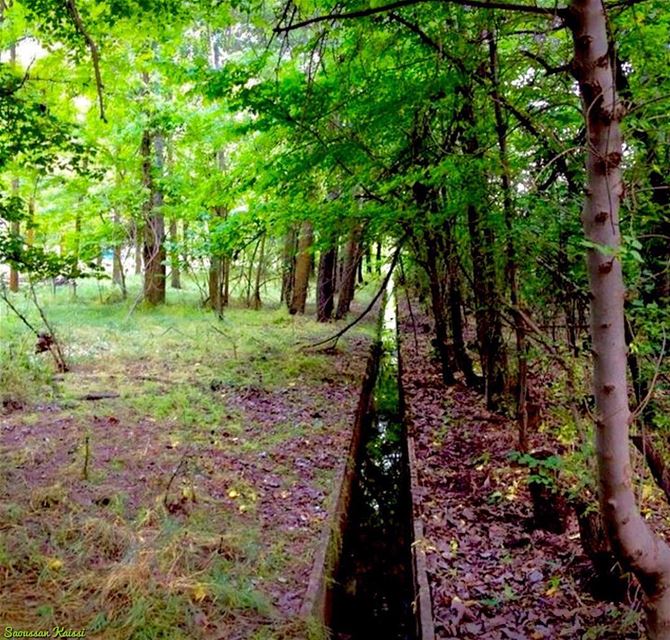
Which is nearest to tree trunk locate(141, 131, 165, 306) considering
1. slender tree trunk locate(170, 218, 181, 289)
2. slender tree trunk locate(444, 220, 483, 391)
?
slender tree trunk locate(170, 218, 181, 289)

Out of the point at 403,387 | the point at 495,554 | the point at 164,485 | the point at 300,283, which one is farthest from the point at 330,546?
the point at 300,283

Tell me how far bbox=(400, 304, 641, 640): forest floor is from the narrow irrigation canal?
54 cm

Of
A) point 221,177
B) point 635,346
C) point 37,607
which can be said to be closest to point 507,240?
point 635,346

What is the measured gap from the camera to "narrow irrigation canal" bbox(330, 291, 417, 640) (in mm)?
→ 4324

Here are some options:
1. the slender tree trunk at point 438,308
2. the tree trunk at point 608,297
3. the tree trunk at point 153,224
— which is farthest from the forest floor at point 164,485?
the tree trunk at point 153,224

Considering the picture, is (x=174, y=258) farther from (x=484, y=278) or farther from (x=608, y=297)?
(x=608, y=297)

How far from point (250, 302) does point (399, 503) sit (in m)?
11.9

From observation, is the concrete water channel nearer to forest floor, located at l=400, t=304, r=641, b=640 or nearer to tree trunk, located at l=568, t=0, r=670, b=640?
forest floor, located at l=400, t=304, r=641, b=640

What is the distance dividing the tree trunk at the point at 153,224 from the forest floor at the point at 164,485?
12.9 ft

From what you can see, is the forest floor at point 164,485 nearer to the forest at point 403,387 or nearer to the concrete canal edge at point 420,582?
the forest at point 403,387

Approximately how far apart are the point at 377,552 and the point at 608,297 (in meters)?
4.28

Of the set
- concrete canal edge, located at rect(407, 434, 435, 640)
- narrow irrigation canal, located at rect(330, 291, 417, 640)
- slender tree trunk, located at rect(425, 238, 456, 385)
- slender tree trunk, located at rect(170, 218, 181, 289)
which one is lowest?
narrow irrigation canal, located at rect(330, 291, 417, 640)

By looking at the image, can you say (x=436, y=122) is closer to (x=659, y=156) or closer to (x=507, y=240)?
(x=507, y=240)

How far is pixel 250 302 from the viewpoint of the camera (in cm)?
1750
